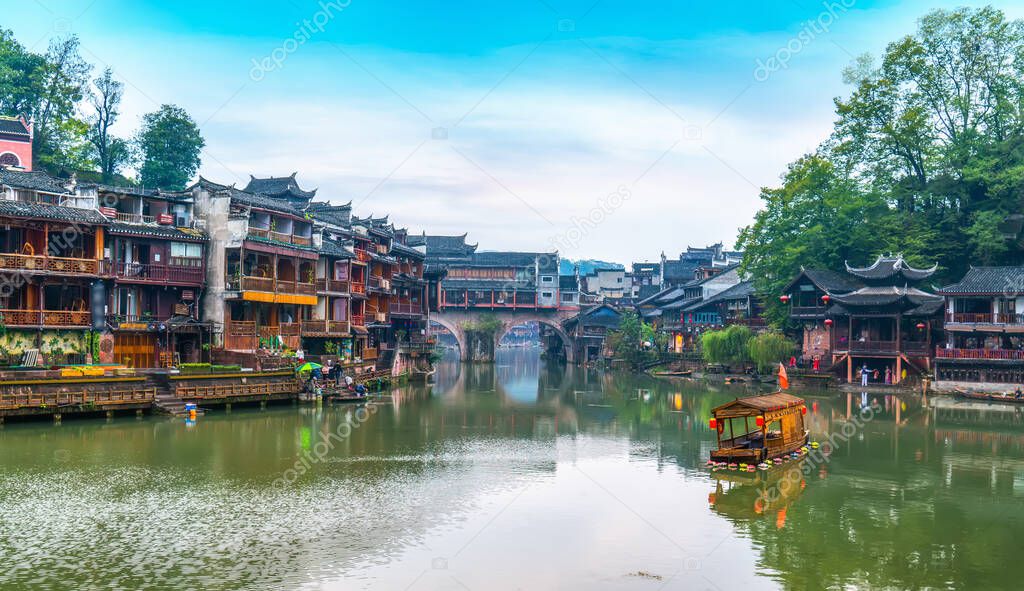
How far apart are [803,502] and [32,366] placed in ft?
108

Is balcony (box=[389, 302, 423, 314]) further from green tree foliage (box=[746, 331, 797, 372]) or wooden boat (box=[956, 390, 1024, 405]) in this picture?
wooden boat (box=[956, 390, 1024, 405])

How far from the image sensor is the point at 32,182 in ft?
150

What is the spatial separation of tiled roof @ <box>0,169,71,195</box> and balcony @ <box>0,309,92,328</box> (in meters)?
7.98

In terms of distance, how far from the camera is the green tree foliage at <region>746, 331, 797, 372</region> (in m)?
62.4

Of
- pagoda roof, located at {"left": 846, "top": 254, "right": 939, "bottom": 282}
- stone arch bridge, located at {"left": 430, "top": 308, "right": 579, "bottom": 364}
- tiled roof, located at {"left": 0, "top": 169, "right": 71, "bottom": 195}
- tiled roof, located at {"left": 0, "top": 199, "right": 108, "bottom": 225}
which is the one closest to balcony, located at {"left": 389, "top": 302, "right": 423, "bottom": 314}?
stone arch bridge, located at {"left": 430, "top": 308, "right": 579, "bottom": 364}

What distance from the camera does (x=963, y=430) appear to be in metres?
39.9

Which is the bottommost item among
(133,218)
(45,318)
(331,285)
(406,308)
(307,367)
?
(307,367)

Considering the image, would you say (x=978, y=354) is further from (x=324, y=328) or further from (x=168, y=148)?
(x=168, y=148)

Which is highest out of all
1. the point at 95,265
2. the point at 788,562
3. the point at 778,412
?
the point at 95,265

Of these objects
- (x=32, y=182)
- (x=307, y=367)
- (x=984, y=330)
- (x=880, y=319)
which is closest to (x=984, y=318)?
(x=984, y=330)

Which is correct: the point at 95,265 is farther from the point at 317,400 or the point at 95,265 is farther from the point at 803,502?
the point at 803,502

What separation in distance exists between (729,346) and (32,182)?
48377mm

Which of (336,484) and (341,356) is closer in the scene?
(336,484)

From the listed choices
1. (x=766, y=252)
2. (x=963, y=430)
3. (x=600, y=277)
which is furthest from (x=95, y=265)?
(x=600, y=277)
